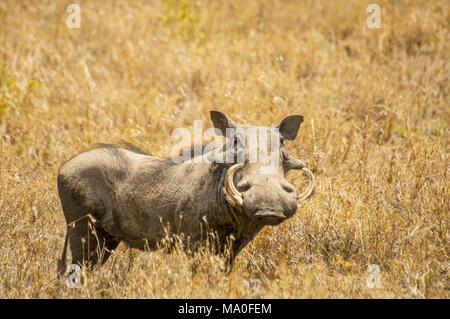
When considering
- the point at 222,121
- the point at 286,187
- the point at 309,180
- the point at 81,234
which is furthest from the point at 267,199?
the point at 81,234

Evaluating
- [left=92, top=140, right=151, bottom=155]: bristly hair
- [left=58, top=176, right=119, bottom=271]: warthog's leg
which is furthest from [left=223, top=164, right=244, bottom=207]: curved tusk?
[left=92, top=140, right=151, bottom=155]: bristly hair

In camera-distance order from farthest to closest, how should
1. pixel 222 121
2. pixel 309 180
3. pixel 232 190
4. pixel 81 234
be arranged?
pixel 81 234, pixel 222 121, pixel 309 180, pixel 232 190

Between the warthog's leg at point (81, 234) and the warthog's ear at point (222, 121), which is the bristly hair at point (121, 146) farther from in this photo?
the warthog's ear at point (222, 121)

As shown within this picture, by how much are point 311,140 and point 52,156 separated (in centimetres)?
214

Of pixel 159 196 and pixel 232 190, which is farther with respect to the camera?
pixel 159 196

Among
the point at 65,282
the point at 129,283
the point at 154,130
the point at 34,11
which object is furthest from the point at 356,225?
the point at 34,11

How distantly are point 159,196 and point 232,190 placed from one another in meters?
0.68

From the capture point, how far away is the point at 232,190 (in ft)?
12.3

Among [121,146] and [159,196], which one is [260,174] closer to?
[159,196]

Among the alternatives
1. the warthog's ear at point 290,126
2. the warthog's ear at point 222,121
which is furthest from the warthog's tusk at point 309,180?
the warthog's ear at point 222,121

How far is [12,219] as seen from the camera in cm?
520

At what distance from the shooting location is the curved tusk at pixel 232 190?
3756mm

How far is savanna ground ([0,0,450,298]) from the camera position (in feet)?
14.5

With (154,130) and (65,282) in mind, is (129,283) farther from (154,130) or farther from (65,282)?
(154,130)
